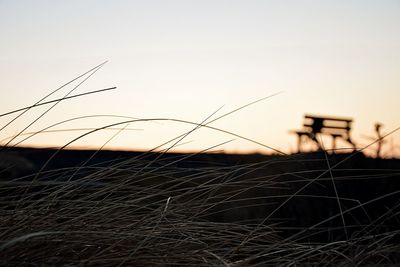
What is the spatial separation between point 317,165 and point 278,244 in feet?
9.69

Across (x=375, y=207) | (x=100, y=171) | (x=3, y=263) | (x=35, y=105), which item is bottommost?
(x=375, y=207)

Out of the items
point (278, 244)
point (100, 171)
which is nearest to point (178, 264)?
point (278, 244)

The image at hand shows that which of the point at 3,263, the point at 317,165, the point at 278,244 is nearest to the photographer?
the point at 3,263

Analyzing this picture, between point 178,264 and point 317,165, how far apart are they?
126 inches

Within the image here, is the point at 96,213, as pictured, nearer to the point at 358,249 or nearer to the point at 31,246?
the point at 31,246

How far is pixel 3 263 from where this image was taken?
1.11 meters

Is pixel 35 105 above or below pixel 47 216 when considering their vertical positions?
above

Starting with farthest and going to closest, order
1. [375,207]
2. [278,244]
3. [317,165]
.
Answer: [317,165] < [375,207] < [278,244]

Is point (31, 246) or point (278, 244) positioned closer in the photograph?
point (31, 246)

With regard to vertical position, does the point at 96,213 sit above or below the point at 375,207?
above

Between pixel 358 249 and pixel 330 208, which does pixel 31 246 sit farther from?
pixel 330 208

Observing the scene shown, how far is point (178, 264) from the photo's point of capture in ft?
4.17

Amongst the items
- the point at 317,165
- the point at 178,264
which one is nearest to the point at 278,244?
the point at 178,264

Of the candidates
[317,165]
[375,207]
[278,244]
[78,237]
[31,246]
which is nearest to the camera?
[31,246]
